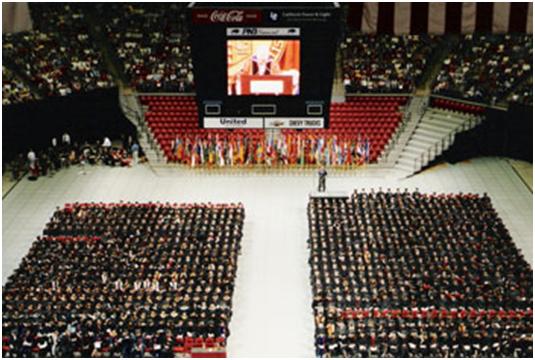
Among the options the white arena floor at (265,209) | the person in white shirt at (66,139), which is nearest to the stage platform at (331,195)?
the white arena floor at (265,209)

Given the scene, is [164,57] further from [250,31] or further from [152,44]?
[250,31]

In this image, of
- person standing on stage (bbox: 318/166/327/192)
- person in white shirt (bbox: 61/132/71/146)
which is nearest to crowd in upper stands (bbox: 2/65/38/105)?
person in white shirt (bbox: 61/132/71/146)

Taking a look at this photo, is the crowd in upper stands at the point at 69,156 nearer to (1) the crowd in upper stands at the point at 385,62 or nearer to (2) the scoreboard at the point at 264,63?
(1) the crowd in upper stands at the point at 385,62

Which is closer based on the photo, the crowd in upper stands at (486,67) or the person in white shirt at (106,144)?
the crowd in upper stands at (486,67)

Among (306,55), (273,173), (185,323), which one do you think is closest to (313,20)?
(306,55)

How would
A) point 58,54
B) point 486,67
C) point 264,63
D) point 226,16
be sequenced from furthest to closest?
1. point 58,54
2. point 486,67
3. point 264,63
4. point 226,16

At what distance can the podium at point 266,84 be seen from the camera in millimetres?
15297

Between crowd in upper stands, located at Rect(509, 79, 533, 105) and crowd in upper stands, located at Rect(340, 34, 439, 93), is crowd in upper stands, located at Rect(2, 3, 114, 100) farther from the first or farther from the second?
crowd in upper stands, located at Rect(509, 79, 533, 105)

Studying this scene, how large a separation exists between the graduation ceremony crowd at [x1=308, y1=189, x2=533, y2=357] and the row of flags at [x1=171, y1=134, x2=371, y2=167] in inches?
222

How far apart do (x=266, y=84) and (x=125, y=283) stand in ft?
28.8

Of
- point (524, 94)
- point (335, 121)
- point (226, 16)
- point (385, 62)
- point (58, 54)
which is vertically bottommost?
point (335, 121)

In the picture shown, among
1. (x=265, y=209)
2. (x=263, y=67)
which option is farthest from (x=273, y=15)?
(x=265, y=209)

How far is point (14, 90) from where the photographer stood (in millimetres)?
32031

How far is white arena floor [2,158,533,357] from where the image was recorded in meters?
20.6
